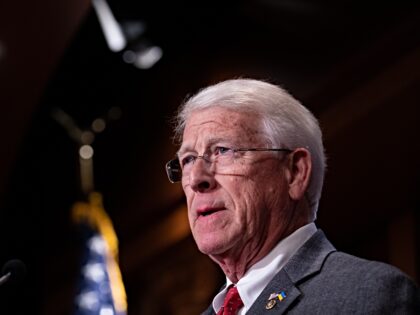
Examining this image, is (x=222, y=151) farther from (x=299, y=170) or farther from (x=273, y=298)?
(x=273, y=298)

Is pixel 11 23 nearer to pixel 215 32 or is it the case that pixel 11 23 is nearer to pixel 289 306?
pixel 215 32

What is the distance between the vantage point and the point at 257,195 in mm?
1819

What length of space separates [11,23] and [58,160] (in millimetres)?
1643

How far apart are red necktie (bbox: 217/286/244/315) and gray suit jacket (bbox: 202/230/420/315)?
9 cm

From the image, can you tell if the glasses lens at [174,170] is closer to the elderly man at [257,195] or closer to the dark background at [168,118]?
the elderly man at [257,195]

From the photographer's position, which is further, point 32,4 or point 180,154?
point 32,4

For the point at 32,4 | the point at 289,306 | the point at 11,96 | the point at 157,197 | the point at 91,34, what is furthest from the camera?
the point at 157,197

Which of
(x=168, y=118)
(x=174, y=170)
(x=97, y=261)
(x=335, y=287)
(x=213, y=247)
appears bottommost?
(x=97, y=261)

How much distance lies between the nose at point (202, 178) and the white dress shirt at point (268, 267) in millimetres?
210

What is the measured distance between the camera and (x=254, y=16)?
5062mm

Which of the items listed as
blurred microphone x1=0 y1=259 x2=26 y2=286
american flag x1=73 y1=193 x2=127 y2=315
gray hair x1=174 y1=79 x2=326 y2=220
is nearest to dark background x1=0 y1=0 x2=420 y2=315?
american flag x1=73 y1=193 x2=127 y2=315

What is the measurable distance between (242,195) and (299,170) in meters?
0.17

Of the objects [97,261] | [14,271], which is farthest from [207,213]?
[97,261]

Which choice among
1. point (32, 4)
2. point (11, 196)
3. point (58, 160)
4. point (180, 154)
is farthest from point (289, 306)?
point (58, 160)
